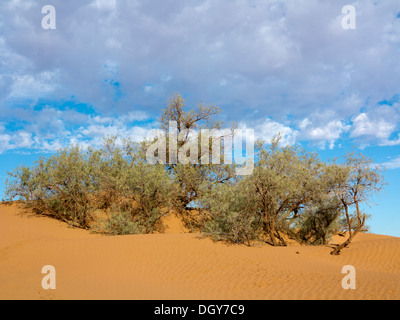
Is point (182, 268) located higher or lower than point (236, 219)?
lower

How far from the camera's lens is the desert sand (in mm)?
8023

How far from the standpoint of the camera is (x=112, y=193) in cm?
2117

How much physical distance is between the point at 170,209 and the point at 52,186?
8.43 m

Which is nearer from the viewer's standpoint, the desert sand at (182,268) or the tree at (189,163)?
the desert sand at (182,268)

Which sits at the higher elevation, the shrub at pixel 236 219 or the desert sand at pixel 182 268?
the shrub at pixel 236 219

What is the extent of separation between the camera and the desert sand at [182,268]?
802 centimetres

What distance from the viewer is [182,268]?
11.3 m

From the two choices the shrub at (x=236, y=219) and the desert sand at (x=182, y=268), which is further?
the shrub at (x=236, y=219)

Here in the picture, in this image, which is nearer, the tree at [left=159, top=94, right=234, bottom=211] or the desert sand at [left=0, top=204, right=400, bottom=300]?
the desert sand at [left=0, top=204, right=400, bottom=300]

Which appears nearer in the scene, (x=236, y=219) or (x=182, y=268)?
(x=182, y=268)

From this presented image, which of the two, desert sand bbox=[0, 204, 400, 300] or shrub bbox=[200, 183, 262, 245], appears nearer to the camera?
desert sand bbox=[0, 204, 400, 300]

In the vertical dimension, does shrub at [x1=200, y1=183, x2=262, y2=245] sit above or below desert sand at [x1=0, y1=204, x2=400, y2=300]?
above
